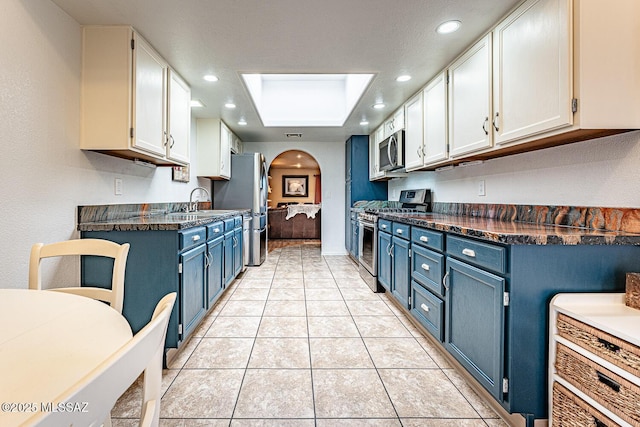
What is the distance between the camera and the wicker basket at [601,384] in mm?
973

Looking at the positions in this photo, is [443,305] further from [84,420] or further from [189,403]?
[84,420]

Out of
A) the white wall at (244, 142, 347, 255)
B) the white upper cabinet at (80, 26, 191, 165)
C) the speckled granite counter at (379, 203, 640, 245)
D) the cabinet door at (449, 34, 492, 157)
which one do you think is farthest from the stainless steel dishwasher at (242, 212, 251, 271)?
the cabinet door at (449, 34, 492, 157)

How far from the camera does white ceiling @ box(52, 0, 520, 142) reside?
6.06 feet

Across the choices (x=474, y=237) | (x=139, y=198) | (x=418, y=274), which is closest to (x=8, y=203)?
(x=139, y=198)

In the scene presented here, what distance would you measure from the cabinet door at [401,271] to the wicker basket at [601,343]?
1336 millimetres

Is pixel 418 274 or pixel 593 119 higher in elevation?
pixel 593 119

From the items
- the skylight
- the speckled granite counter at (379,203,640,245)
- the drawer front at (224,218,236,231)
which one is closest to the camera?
the speckled granite counter at (379,203,640,245)

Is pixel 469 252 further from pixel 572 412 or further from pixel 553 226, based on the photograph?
pixel 572 412

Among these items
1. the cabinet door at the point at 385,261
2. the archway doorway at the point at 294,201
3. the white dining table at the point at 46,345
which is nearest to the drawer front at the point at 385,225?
the cabinet door at the point at 385,261

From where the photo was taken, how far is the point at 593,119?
4.63 ft

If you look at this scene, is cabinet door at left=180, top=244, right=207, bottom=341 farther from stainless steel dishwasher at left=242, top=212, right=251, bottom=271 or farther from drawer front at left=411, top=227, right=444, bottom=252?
stainless steel dishwasher at left=242, top=212, right=251, bottom=271

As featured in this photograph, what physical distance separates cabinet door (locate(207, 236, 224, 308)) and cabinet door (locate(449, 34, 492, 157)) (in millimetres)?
2139

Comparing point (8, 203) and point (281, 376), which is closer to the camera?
point (8, 203)

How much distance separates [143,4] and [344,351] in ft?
8.00
